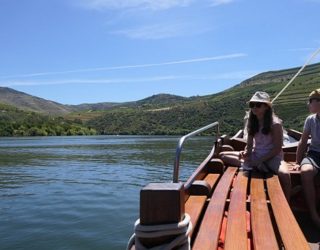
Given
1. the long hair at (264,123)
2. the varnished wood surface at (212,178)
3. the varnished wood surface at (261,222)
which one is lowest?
the varnished wood surface at (261,222)

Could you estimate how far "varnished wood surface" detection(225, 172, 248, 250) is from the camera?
3936 millimetres

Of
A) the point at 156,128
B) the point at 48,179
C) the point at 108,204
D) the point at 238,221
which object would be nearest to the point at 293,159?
the point at 238,221

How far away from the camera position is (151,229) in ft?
10.8

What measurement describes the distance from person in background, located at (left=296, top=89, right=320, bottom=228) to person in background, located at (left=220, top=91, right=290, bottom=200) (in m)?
0.31

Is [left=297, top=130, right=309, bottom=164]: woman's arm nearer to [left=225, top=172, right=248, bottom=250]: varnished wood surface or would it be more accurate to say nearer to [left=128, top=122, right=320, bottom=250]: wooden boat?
[left=128, top=122, right=320, bottom=250]: wooden boat

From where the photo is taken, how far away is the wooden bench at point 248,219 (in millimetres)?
3938

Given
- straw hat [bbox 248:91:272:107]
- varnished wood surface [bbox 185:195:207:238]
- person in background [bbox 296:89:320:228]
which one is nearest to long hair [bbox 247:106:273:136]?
straw hat [bbox 248:91:272:107]

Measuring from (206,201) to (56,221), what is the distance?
33.9 ft

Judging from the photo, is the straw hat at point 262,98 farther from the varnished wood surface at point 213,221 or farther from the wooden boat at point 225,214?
the varnished wood surface at point 213,221

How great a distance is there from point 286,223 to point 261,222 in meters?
0.23

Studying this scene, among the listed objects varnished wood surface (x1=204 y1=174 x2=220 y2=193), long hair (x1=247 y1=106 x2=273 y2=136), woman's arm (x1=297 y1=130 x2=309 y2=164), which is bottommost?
varnished wood surface (x1=204 y1=174 x2=220 y2=193)

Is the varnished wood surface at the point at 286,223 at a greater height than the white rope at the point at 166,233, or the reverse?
the white rope at the point at 166,233

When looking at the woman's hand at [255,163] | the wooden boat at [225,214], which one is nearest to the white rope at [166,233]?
the wooden boat at [225,214]

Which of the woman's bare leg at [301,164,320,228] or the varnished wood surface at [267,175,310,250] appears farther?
the woman's bare leg at [301,164,320,228]
